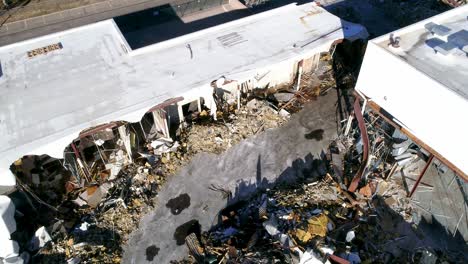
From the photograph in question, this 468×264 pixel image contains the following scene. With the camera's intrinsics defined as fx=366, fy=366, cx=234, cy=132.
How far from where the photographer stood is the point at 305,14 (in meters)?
23.2

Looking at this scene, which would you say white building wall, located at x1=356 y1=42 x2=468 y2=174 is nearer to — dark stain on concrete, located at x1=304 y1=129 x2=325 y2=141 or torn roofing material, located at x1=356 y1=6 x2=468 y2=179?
torn roofing material, located at x1=356 y1=6 x2=468 y2=179

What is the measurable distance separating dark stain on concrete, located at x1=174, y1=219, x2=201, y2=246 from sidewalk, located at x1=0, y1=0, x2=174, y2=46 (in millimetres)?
19379

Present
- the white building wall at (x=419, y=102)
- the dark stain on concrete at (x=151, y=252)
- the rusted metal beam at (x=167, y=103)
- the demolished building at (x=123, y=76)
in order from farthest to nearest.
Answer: the rusted metal beam at (x=167, y=103) < the demolished building at (x=123, y=76) < the dark stain on concrete at (x=151, y=252) < the white building wall at (x=419, y=102)

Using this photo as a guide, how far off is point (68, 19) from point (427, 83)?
1023 inches

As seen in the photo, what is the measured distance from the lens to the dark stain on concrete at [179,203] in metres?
17.6

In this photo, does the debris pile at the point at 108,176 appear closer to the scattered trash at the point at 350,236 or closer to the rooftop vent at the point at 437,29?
the scattered trash at the point at 350,236

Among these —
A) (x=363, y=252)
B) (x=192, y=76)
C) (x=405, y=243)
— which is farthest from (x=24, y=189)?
(x=405, y=243)

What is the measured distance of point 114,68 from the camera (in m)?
19.3

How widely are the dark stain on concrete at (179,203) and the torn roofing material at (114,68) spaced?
4394mm

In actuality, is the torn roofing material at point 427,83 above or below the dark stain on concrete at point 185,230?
above

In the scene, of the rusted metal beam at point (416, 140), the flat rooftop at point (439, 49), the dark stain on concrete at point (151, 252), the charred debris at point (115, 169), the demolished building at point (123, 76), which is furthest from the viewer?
the demolished building at point (123, 76)

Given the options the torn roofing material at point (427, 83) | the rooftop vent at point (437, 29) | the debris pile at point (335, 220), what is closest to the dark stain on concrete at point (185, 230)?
the debris pile at point (335, 220)

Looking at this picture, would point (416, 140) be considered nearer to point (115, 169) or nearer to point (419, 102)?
point (419, 102)

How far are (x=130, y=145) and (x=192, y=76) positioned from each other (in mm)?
4820
